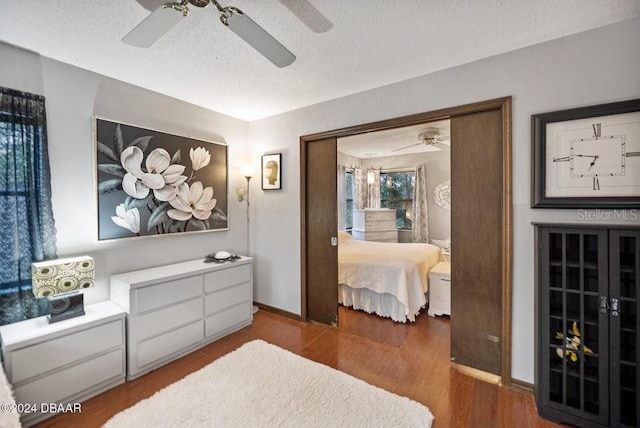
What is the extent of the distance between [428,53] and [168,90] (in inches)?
97.3

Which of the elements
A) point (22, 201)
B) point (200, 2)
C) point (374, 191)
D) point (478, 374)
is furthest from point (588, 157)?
point (374, 191)

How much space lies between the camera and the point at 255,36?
1.48m

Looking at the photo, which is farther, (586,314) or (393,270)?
(393,270)

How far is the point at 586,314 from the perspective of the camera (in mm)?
1730

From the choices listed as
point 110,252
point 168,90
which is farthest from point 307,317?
point 168,90

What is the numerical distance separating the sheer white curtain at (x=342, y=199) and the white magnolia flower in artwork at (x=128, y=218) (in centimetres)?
394

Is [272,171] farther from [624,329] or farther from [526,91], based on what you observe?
[624,329]

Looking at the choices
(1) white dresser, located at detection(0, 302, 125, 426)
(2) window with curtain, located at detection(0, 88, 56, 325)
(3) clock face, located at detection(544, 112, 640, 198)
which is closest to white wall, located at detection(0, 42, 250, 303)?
(2) window with curtain, located at detection(0, 88, 56, 325)

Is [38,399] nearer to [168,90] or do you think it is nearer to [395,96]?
[168,90]

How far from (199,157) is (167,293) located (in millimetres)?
1524

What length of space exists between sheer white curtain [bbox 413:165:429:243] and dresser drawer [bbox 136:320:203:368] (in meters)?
4.78

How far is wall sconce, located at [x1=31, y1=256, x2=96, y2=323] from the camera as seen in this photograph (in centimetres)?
192

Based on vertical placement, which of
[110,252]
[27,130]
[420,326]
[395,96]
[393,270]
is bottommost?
[420,326]

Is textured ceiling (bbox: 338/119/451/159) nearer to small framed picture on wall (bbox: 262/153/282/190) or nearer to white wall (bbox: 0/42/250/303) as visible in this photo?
small framed picture on wall (bbox: 262/153/282/190)
